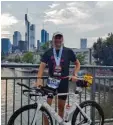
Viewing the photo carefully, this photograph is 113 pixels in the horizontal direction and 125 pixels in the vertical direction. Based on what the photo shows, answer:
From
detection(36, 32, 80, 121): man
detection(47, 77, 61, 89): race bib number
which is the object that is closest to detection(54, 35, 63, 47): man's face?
detection(36, 32, 80, 121): man

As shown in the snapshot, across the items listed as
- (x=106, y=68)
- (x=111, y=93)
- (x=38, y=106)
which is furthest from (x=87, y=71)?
(x=38, y=106)

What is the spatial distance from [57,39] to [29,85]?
95 centimetres

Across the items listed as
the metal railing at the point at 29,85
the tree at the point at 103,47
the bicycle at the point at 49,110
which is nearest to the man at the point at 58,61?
the bicycle at the point at 49,110

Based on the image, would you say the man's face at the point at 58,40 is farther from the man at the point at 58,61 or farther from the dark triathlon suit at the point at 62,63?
the dark triathlon suit at the point at 62,63

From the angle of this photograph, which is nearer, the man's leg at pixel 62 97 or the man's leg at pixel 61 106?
the man's leg at pixel 62 97

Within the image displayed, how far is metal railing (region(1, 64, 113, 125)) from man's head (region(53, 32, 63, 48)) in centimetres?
66

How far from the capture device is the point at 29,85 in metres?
5.11

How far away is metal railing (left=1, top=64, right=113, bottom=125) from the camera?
5160mm

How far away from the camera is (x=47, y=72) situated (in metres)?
4.99

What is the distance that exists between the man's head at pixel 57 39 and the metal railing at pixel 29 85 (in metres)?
0.66

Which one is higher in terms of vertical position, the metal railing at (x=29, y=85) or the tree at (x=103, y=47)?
the tree at (x=103, y=47)

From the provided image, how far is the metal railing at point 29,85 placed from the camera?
16.9 feet

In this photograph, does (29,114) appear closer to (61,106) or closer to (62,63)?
(61,106)

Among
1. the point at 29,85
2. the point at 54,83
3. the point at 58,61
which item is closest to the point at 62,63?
the point at 58,61
